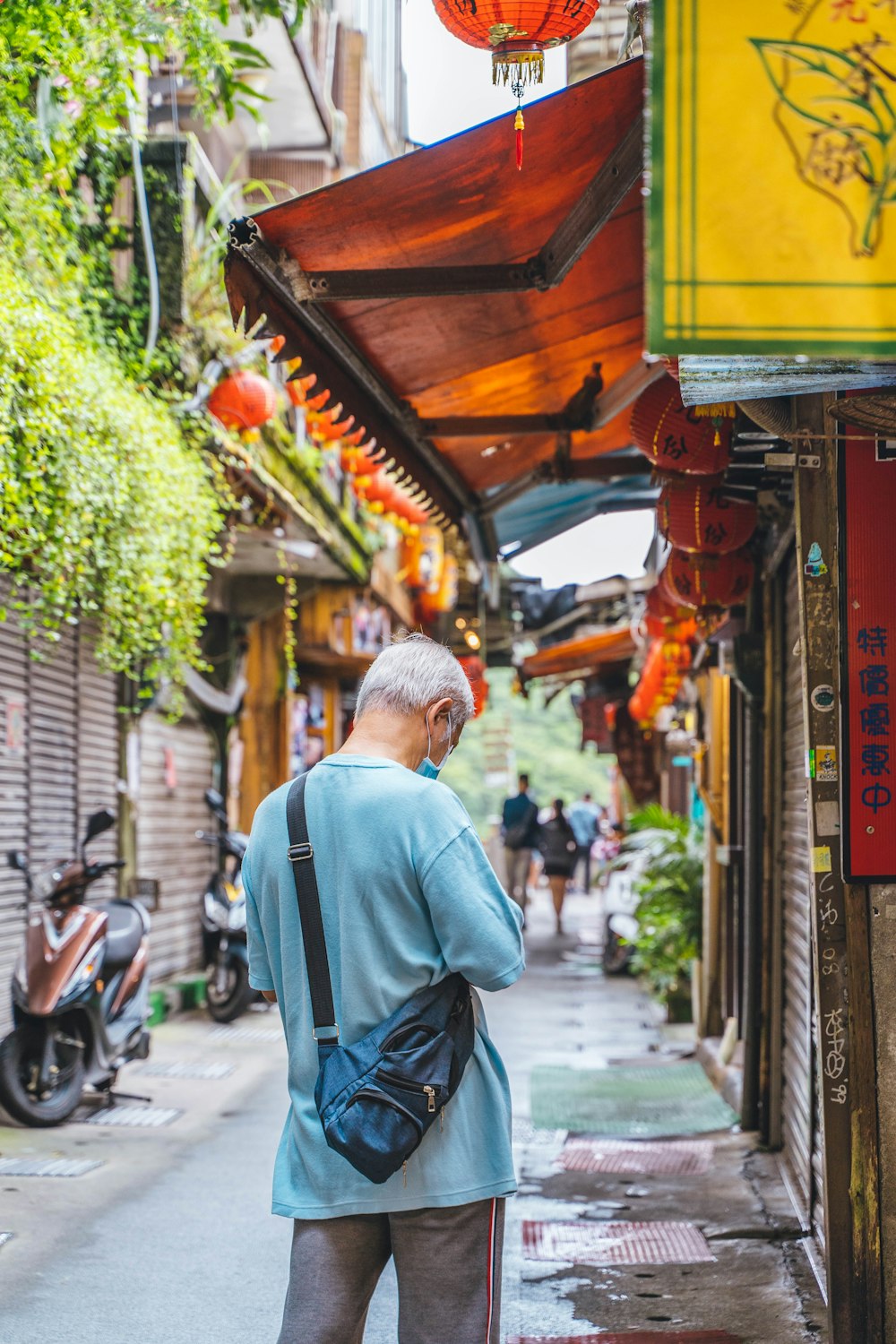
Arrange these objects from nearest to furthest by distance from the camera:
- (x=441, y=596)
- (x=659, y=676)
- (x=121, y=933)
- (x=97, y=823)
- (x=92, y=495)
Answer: (x=92, y=495) < (x=97, y=823) < (x=121, y=933) < (x=659, y=676) < (x=441, y=596)

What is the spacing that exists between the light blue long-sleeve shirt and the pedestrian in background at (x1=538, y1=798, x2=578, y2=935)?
1786 cm

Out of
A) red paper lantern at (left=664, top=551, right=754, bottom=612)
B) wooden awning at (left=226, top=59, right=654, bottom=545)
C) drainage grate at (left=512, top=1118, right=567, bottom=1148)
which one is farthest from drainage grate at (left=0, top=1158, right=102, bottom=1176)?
red paper lantern at (left=664, top=551, right=754, bottom=612)

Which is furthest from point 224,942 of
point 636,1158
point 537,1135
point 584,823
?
point 584,823

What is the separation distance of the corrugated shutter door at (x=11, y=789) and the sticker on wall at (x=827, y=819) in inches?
215

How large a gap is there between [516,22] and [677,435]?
6.16 ft

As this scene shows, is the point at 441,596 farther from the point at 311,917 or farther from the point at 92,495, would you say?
the point at 311,917

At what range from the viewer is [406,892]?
2793 millimetres

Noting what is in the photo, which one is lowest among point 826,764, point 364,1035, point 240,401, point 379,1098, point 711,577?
point 379,1098

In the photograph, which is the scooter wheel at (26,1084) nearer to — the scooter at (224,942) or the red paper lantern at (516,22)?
the scooter at (224,942)

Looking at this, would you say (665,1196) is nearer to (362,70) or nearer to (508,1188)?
(508,1188)

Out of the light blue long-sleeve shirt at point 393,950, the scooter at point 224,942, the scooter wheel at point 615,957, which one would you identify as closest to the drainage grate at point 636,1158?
the scooter at point 224,942

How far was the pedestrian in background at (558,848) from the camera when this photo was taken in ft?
68.5

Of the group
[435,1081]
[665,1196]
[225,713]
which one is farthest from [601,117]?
[225,713]

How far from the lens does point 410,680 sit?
121 inches
